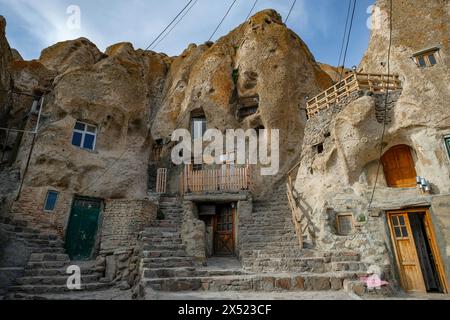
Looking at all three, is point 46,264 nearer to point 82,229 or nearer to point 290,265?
point 82,229

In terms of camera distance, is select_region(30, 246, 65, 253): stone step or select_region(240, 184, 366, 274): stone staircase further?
select_region(30, 246, 65, 253): stone step

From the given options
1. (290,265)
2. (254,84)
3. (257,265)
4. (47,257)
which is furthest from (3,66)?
(290,265)

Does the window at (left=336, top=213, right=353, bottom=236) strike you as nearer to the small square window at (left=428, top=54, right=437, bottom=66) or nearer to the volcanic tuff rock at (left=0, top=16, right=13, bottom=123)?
the small square window at (left=428, top=54, right=437, bottom=66)

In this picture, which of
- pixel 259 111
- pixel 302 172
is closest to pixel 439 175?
pixel 302 172

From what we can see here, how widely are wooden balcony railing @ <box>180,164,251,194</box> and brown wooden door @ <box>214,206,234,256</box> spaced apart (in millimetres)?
1208

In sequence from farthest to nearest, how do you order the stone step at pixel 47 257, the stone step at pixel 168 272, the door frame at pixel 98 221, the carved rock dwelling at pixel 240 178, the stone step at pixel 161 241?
the door frame at pixel 98 221 → the stone step at pixel 161 241 → the stone step at pixel 47 257 → the carved rock dwelling at pixel 240 178 → the stone step at pixel 168 272

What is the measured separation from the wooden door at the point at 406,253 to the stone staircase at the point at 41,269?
960 centimetres

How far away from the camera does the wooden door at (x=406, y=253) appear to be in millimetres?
7957

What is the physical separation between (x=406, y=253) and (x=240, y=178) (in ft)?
23.7

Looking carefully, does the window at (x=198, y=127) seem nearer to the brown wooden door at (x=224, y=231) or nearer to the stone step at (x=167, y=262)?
the brown wooden door at (x=224, y=231)

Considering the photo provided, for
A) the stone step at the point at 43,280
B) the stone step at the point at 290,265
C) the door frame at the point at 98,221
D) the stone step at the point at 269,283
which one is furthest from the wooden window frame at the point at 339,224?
the door frame at the point at 98,221

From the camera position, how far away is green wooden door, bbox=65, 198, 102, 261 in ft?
38.1

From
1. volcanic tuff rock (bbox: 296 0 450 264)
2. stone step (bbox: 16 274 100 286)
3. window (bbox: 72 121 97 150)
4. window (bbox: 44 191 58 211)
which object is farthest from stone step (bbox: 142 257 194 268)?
window (bbox: 72 121 97 150)

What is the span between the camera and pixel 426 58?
9.91m
